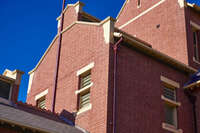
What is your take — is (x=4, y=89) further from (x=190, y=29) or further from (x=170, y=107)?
(x=190, y=29)

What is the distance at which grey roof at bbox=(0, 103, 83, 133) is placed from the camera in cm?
1401

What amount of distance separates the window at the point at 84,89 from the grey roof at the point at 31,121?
1.63 metres

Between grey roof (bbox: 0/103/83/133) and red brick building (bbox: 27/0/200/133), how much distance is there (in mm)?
1261

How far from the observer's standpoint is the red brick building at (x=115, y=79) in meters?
16.7

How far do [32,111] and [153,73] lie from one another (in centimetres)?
619

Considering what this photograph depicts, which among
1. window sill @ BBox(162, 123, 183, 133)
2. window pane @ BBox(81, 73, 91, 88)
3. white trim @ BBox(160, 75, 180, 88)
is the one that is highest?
white trim @ BBox(160, 75, 180, 88)

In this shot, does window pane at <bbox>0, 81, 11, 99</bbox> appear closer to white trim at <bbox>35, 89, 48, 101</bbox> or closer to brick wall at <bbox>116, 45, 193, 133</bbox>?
white trim at <bbox>35, 89, 48, 101</bbox>

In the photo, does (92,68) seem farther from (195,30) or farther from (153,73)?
(195,30)

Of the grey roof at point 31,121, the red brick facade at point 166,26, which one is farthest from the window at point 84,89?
the red brick facade at point 166,26

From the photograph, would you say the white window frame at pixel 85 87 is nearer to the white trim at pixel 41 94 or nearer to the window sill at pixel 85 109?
the window sill at pixel 85 109

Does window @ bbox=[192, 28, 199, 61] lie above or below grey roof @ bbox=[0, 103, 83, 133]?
above

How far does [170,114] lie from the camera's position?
19.0 meters

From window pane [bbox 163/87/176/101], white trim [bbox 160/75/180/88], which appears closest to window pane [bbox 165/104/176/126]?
window pane [bbox 163/87/176/101]

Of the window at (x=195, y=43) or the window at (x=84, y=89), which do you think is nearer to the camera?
the window at (x=84, y=89)
